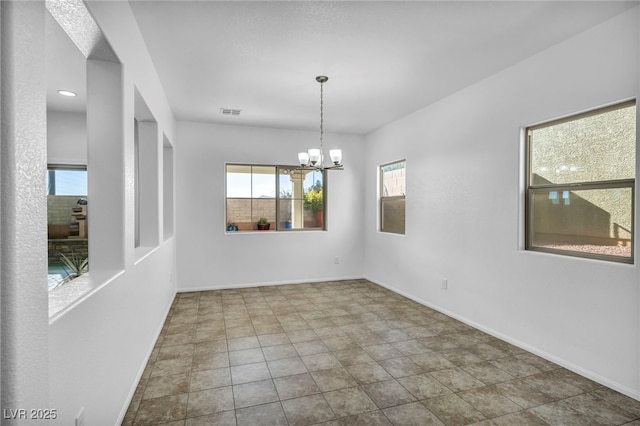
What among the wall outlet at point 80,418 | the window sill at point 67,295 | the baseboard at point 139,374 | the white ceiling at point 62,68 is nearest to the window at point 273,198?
the baseboard at point 139,374

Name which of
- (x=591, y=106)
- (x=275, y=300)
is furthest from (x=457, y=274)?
(x=275, y=300)

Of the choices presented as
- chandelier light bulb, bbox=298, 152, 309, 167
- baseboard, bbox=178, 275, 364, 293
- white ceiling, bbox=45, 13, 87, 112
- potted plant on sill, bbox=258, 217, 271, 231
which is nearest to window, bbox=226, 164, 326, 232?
potted plant on sill, bbox=258, 217, 271, 231

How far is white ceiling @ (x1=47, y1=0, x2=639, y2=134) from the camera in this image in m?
2.47

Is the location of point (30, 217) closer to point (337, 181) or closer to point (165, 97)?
point (165, 97)

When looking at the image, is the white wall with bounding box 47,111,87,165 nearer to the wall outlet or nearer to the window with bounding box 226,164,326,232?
the window with bounding box 226,164,326,232

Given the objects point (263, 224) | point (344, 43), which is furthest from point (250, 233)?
point (344, 43)

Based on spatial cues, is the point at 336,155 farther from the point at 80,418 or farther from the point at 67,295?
the point at 80,418

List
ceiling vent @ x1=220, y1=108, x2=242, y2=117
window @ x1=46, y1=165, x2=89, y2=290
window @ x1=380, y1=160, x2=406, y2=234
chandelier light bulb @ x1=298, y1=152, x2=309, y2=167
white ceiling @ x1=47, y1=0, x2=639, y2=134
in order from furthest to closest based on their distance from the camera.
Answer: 1. window @ x1=380, y1=160, x2=406, y2=234
2. window @ x1=46, y1=165, x2=89, y2=290
3. ceiling vent @ x1=220, y1=108, x2=242, y2=117
4. chandelier light bulb @ x1=298, y1=152, x2=309, y2=167
5. white ceiling @ x1=47, y1=0, x2=639, y2=134

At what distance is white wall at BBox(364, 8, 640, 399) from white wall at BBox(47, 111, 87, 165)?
4739 millimetres

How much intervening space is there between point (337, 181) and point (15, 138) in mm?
5665

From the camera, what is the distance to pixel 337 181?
6469 millimetres

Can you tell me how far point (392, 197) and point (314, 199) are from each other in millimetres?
1464

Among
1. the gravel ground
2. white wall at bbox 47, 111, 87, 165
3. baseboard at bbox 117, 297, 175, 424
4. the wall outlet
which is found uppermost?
white wall at bbox 47, 111, 87, 165

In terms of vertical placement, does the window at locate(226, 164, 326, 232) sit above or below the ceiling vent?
below
